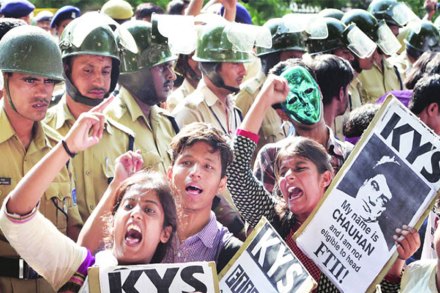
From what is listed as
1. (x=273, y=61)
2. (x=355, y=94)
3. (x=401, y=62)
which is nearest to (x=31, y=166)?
(x=273, y=61)

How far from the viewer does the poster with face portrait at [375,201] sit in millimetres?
4777

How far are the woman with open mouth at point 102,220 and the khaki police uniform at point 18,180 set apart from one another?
51cm

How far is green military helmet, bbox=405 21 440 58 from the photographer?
10539 millimetres

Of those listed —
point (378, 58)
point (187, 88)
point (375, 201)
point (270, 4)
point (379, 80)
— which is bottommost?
point (270, 4)

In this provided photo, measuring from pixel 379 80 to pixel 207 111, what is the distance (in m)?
3.16

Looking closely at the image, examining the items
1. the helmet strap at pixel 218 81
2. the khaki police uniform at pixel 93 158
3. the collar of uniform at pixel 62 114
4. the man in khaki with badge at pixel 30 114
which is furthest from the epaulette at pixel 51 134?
the helmet strap at pixel 218 81

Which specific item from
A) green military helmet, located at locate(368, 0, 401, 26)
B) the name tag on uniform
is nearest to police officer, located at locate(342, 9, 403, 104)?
green military helmet, located at locate(368, 0, 401, 26)

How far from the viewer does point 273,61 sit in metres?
8.45

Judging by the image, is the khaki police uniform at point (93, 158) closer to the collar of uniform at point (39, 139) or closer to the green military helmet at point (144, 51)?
the collar of uniform at point (39, 139)

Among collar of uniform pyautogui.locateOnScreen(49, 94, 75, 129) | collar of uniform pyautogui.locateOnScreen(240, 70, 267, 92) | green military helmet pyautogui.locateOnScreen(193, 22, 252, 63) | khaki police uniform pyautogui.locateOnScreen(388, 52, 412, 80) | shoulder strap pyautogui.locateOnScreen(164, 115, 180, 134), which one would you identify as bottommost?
khaki police uniform pyautogui.locateOnScreen(388, 52, 412, 80)

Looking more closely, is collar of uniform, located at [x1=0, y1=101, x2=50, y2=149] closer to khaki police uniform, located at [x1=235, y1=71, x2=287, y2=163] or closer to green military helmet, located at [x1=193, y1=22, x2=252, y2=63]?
green military helmet, located at [x1=193, y1=22, x2=252, y2=63]

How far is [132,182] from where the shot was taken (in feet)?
16.1

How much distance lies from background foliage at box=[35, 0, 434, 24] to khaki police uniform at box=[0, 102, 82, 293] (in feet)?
21.2

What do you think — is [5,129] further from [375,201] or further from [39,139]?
[375,201]
